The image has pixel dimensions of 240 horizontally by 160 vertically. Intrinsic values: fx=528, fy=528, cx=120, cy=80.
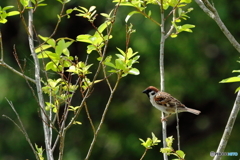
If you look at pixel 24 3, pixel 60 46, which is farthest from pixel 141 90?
pixel 60 46

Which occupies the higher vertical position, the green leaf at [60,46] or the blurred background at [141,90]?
the green leaf at [60,46]

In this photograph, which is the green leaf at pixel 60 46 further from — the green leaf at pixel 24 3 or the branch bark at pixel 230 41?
the branch bark at pixel 230 41

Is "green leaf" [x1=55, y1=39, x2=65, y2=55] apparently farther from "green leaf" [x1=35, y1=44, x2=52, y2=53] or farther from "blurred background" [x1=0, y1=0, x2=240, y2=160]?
"blurred background" [x1=0, y1=0, x2=240, y2=160]

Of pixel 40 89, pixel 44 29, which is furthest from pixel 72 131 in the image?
pixel 40 89

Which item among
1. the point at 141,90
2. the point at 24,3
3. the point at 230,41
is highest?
the point at 24,3

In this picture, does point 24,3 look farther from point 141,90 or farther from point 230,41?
point 141,90

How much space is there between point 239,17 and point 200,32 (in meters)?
0.93

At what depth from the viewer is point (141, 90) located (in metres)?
12.0

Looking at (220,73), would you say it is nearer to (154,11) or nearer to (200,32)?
(200,32)

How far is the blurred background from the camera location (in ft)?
36.9

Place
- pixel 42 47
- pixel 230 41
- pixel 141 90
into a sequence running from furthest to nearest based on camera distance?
pixel 141 90 < pixel 42 47 < pixel 230 41

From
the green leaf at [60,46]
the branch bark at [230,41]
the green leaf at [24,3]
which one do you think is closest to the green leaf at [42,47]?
the green leaf at [60,46]

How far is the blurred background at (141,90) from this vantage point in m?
11.3

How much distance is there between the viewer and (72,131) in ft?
40.3
